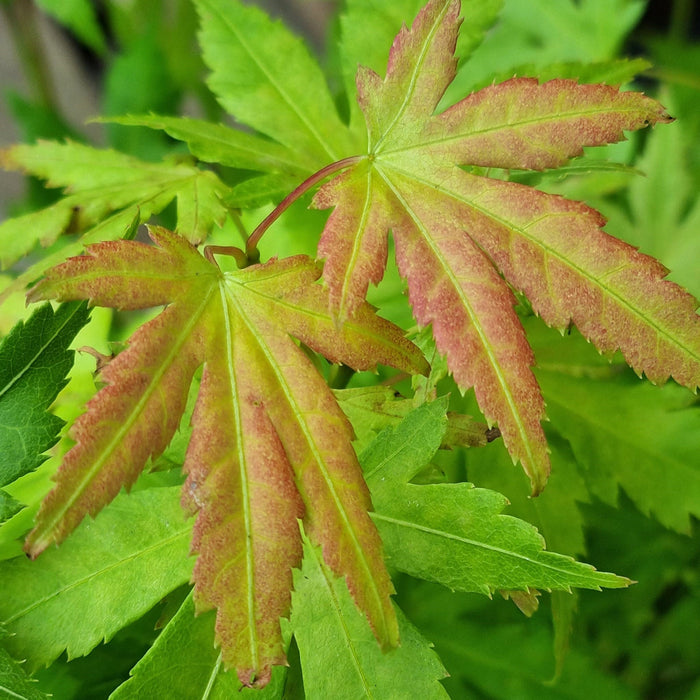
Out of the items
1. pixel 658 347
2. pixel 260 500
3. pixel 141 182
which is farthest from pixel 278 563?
pixel 141 182

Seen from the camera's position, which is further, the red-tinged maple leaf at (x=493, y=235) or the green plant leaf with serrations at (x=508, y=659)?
the green plant leaf with serrations at (x=508, y=659)

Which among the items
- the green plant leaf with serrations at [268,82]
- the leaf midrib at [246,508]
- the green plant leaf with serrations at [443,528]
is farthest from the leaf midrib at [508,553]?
the green plant leaf with serrations at [268,82]

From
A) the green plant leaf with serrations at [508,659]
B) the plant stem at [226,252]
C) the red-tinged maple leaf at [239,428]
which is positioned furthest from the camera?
the green plant leaf with serrations at [508,659]

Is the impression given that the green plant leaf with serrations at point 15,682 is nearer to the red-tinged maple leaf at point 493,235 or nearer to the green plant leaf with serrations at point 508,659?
the red-tinged maple leaf at point 493,235

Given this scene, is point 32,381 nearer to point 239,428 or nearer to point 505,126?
point 239,428

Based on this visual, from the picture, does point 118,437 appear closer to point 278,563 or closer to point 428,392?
point 278,563

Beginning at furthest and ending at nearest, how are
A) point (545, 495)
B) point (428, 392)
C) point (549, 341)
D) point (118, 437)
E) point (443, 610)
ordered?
point (443, 610)
point (549, 341)
point (545, 495)
point (428, 392)
point (118, 437)

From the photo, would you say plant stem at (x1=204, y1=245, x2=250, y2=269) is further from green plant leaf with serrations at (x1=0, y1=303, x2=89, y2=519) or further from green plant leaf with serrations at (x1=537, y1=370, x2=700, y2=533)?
green plant leaf with serrations at (x1=537, y1=370, x2=700, y2=533)
